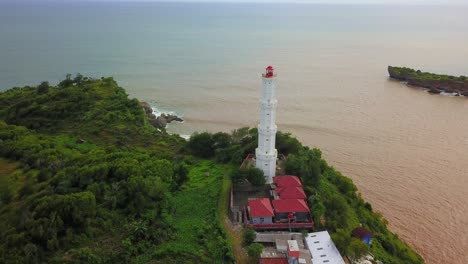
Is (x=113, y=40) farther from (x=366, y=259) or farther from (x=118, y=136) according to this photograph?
(x=366, y=259)

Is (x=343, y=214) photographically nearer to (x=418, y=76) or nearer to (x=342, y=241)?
(x=342, y=241)

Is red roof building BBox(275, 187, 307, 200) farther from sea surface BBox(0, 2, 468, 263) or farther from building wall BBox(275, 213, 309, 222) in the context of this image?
sea surface BBox(0, 2, 468, 263)

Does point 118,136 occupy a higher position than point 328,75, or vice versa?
point 328,75

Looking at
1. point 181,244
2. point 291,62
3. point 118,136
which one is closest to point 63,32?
point 291,62

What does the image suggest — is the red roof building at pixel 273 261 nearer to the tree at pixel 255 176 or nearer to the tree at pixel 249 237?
the tree at pixel 249 237

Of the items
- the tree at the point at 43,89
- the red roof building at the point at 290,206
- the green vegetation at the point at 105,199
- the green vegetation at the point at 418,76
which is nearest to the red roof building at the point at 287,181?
the red roof building at the point at 290,206
